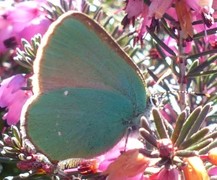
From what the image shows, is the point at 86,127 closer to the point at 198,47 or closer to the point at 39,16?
the point at 198,47

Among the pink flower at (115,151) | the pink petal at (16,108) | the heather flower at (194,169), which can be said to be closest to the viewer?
the heather flower at (194,169)

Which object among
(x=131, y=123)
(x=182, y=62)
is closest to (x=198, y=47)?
(x=182, y=62)

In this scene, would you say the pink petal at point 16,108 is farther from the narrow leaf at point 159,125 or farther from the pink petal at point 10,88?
the narrow leaf at point 159,125

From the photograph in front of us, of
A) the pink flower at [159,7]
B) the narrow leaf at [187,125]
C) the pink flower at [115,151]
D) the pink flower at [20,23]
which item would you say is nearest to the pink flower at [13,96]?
the pink flower at [20,23]

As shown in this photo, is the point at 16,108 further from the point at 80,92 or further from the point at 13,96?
the point at 80,92

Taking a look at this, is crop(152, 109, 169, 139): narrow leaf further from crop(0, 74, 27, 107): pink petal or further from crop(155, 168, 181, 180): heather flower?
crop(0, 74, 27, 107): pink petal

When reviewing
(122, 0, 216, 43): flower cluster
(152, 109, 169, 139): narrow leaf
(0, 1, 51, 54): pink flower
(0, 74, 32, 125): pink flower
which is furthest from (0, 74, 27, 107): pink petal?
(152, 109, 169, 139): narrow leaf

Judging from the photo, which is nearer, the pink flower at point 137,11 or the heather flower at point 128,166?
the heather flower at point 128,166

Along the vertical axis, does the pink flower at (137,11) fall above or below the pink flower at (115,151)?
above
